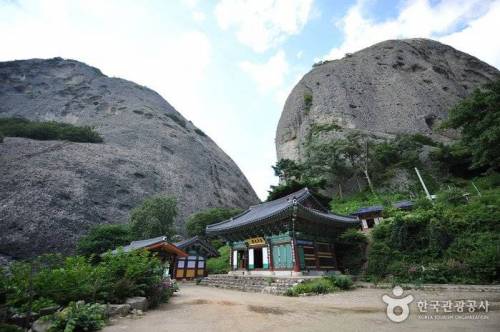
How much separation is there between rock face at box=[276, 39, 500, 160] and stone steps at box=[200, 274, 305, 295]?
95.6 feet

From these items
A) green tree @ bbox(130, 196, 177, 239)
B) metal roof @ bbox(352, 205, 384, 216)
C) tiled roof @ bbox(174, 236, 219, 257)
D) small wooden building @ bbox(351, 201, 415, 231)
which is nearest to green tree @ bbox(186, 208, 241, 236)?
green tree @ bbox(130, 196, 177, 239)

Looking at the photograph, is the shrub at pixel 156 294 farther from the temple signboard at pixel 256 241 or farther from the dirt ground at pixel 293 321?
the temple signboard at pixel 256 241

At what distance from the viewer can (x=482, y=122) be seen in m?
15.4

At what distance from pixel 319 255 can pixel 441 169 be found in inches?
913

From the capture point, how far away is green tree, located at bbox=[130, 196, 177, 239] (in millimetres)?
23219

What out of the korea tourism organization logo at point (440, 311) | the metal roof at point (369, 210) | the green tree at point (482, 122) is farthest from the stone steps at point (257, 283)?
the green tree at point (482, 122)

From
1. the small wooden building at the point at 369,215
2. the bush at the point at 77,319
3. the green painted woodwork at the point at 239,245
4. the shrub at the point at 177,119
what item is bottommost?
the bush at the point at 77,319

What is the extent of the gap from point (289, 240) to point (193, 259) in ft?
36.8

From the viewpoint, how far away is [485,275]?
9.80m

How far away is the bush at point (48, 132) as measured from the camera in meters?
34.7

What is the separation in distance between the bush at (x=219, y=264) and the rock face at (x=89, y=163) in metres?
8.06

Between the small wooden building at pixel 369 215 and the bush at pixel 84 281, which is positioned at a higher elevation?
the small wooden building at pixel 369 215

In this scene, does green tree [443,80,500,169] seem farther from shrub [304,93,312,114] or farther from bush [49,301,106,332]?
shrub [304,93,312,114]

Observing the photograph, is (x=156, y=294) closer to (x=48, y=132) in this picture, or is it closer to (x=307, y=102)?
(x=48, y=132)
